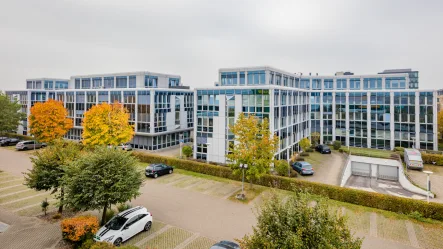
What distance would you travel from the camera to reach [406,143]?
158 ft

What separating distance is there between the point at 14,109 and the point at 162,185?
4468cm

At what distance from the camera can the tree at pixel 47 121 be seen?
42906mm

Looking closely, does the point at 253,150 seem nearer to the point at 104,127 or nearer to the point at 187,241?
the point at 187,241

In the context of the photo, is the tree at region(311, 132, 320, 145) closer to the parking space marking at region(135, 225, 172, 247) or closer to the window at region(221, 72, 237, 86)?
the window at region(221, 72, 237, 86)

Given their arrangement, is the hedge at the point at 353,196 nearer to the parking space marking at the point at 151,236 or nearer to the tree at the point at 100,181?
the parking space marking at the point at 151,236

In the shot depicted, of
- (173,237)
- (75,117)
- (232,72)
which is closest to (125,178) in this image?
(173,237)

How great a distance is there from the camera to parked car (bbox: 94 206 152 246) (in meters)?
16.0

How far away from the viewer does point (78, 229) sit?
51.1 feet

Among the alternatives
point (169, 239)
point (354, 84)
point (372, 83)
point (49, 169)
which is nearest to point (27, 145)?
point (49, 169)

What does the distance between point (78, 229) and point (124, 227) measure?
2566 millimetres

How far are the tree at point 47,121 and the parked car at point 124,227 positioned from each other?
32790 millimetres

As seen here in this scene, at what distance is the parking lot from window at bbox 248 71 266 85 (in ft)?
59.8

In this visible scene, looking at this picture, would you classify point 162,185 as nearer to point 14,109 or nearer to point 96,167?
point 96,167

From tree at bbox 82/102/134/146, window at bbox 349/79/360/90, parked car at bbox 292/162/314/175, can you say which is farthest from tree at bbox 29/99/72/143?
window at bbox 349/79/360/90
